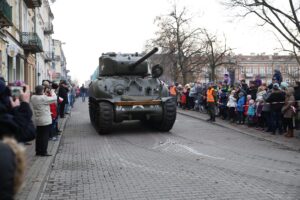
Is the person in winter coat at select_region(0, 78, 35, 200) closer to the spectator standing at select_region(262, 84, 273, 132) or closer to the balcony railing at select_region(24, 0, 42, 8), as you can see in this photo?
the spectator standing at select_region(262, 84, 273, 132)

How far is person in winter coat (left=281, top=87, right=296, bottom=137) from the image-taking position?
488 inches

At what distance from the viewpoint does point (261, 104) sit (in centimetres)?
Answer: 1410

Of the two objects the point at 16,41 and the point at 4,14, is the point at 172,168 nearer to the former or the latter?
the point at 4,14

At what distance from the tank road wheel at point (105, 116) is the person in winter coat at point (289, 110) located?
5.41 meters

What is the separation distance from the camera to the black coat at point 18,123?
2.64 meters

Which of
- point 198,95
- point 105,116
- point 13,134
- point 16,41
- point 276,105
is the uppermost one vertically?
point 16,41

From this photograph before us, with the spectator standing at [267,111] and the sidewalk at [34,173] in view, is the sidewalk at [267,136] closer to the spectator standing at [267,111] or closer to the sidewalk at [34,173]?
the spectator standing at [267,111]

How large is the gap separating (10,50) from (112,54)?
6367mm

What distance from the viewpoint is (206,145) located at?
11109 millimetres

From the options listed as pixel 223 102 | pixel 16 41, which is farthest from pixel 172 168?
pixel 16 41

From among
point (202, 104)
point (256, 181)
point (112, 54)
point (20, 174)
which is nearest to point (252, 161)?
point (256, 181)

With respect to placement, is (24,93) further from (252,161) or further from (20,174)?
(252,161)

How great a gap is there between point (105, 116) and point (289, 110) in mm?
5694

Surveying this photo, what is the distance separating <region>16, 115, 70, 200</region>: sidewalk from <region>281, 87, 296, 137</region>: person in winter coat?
22.9 ft
